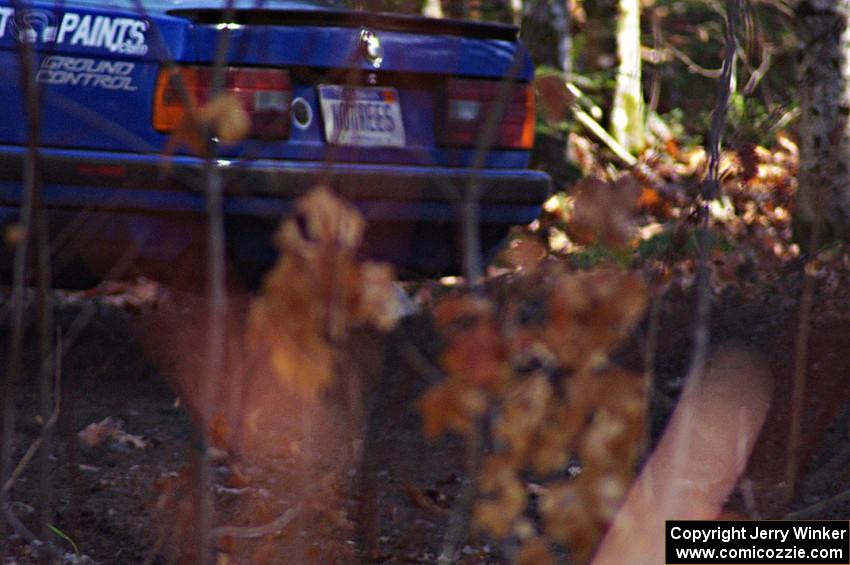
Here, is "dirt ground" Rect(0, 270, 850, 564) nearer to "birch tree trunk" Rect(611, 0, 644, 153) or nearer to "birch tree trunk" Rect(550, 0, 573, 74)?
"birch tree trunk" Rect(611, 0, 644, 153)

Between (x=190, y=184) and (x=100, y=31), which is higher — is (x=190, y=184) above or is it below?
below

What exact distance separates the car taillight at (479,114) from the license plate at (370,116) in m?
0.21

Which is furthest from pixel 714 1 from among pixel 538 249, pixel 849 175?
pixel 538 249

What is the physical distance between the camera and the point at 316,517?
325 cm

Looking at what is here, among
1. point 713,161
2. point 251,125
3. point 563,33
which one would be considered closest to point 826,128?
point 251,125

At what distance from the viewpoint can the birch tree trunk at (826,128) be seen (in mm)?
5469

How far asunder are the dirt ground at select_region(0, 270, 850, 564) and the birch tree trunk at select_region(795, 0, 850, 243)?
0.41 metres

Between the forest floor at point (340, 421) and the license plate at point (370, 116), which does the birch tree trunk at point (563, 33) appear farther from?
the license plate at point (370, 116)

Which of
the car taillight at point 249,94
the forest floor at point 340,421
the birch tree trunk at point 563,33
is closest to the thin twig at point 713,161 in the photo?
the forest floor at point 340,421

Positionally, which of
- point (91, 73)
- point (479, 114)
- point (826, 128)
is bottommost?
point (826, 128)

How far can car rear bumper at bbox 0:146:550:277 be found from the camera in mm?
4191

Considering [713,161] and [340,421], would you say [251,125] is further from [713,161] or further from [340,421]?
[713,161]

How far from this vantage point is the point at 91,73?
417cm

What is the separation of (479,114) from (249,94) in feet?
3.00
